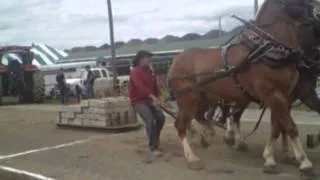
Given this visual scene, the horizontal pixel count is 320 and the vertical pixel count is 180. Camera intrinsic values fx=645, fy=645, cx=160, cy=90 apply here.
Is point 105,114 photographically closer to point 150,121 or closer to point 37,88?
point 150,121

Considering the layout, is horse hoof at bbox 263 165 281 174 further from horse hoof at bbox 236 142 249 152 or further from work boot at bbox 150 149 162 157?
work boot at bbox 150 149 162 157

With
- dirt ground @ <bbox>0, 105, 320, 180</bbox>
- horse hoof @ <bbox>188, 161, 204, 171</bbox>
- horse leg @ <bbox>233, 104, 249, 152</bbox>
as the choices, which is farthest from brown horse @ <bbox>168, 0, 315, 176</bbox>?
horse leg @ <bbox>233, 104, 249, 152</bbox>

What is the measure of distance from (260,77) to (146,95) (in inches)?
108

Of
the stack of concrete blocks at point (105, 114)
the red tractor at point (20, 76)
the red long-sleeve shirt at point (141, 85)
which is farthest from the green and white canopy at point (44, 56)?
the red long-sleeve shirt at point (141, 85)

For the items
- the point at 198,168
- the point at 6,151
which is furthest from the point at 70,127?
the point at 198,168

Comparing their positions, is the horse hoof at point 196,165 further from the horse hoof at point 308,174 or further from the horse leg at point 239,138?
the horse hoof at point 308,174

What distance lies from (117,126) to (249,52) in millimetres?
6556

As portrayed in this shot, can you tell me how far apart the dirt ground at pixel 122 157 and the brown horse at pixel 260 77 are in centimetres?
44

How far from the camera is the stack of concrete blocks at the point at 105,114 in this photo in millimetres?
14992

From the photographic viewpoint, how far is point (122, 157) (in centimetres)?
1101

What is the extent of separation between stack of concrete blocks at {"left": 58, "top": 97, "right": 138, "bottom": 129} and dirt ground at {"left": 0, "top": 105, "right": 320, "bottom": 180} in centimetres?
29

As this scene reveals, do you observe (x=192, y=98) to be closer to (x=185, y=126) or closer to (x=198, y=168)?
(x=185, y=126)

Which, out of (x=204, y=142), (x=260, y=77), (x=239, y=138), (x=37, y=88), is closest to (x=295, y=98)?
(x=260, y=77)

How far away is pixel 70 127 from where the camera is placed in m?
16.2
